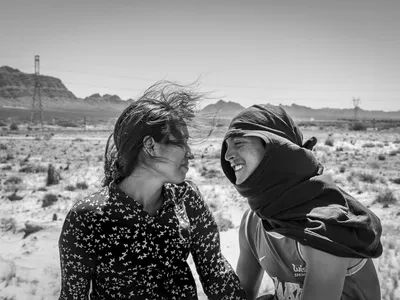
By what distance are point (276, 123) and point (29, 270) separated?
4.20 metres

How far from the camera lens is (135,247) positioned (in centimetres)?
187

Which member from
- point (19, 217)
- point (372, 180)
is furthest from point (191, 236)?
point (372, 180)

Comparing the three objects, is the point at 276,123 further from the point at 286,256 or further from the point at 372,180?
the point at 372,180

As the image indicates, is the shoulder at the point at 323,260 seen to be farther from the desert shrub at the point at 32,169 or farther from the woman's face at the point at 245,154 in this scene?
the desert shrub at the point at 32,169

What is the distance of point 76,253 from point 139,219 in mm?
339

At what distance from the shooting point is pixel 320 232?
5.40 ft

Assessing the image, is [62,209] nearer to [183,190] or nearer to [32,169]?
[32,169]

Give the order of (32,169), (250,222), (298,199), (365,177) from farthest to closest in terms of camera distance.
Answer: (32,169) < (365,177) < (250,222) < (298,199)

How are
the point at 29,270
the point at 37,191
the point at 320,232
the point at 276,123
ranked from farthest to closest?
the point at 37,191 < the point at 29,270 < the point at 276,123 < the point at 320,232

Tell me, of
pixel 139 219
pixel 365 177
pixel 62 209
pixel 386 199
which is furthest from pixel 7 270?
pixel 365 177

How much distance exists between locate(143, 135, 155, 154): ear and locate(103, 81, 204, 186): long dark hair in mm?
16

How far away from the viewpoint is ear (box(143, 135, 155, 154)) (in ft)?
6.06

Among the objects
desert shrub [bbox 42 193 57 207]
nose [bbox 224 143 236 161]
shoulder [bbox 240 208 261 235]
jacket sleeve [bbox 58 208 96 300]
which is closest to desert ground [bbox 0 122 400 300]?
desert shrub [bbox 42 193 57 207]

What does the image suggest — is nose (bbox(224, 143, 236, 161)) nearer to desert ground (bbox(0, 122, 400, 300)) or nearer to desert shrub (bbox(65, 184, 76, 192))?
desert ground (bbox(0, 122, 400, 300))
